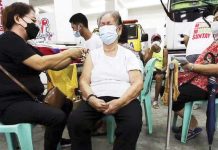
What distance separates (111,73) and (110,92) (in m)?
0.13

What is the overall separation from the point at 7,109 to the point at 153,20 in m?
10.1

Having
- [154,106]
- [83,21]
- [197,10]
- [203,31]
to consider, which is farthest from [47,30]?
[203,31]

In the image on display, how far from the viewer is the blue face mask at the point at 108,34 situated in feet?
5.50

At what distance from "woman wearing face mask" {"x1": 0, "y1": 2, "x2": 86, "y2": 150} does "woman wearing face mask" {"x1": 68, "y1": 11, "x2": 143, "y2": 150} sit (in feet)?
0.50

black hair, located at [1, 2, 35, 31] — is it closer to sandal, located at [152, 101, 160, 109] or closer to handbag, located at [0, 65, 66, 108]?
handbag, located at [0, 65, 66, 108]

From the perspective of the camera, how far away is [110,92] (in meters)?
1.60

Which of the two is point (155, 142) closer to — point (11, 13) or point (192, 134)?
point (192, 134)

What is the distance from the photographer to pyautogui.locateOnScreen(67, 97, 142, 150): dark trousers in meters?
1.38

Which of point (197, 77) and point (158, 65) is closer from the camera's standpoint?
point (197, 77)

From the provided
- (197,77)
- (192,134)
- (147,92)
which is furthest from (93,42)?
(192,134)

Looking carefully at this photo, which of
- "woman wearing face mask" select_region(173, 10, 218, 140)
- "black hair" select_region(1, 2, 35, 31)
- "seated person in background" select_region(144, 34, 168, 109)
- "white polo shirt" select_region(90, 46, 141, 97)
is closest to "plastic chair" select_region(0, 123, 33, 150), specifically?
"white polo shirt" select_region(90, 46, 141, 97)

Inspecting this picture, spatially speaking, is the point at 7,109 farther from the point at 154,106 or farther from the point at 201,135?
the point at 154,106

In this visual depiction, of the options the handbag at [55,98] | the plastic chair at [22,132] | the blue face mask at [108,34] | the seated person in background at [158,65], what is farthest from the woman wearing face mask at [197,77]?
the seated person in background at [158,65]

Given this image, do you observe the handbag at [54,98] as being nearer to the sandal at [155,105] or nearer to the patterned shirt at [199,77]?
the patterned shirt at [199,77]
